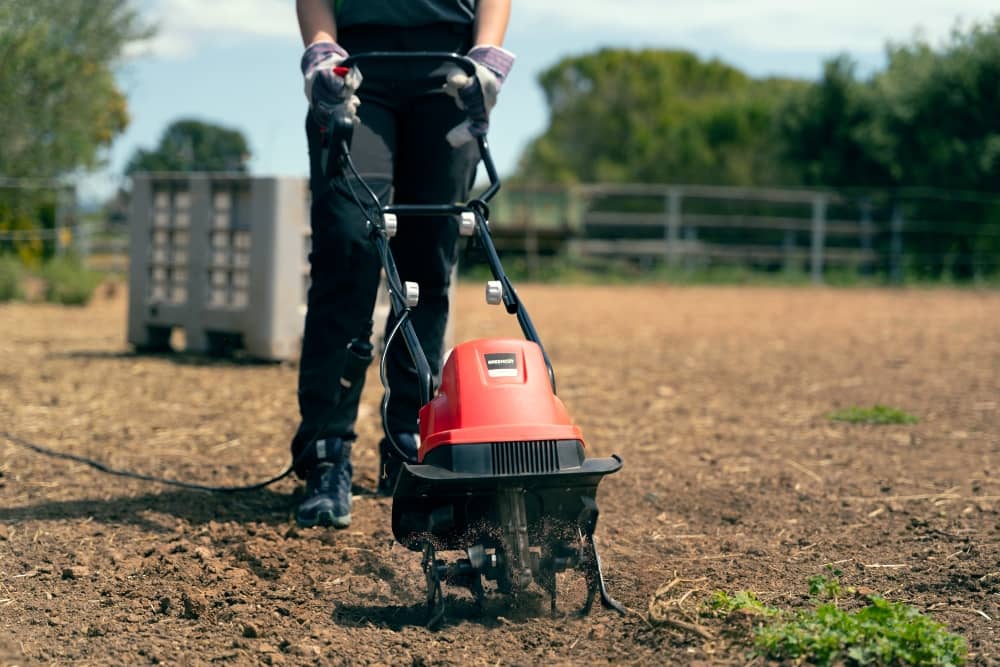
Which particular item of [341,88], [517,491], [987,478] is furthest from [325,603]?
[987,478]

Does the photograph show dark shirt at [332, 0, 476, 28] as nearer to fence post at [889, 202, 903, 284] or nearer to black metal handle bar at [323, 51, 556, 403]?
black metal handle bar at [323, 51, 556, 403]

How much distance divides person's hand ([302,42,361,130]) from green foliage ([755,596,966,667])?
140cm

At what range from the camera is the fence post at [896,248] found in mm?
15992

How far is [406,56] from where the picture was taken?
8.43 ft

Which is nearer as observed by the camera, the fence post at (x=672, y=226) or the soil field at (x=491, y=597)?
the soil field at (x=491, y=597)

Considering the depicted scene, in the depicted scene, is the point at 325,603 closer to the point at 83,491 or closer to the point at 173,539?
the point at 173,539

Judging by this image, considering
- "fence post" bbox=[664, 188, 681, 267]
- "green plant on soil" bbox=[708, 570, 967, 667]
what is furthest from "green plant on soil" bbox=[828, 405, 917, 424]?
"fence post" bbox=[664, 188, 681, 267]

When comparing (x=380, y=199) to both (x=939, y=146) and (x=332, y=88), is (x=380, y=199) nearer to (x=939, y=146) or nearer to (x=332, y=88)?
(x=332, y=88)

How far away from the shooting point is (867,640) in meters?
2.00

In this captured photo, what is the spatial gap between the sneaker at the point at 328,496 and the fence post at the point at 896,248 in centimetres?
1402

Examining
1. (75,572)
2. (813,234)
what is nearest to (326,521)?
(75,572)

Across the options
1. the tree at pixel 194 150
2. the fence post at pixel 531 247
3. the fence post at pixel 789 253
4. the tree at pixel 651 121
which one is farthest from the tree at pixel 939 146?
the tree at pixel 651 121

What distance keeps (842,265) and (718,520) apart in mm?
15691

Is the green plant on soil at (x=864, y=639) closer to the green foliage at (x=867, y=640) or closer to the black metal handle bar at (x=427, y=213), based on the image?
the green foliage at (x=867, y=640)
